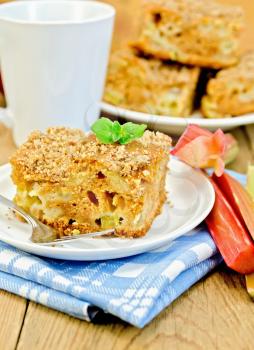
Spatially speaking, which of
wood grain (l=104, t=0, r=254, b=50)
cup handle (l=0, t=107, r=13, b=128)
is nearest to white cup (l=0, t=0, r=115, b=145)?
cup handle (l=0, t=107, r=13, b=128)

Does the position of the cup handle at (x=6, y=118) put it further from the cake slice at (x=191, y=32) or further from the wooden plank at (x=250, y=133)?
the wooden plank at (x=250, y=133)

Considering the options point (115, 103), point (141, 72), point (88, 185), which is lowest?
point (115, 103)

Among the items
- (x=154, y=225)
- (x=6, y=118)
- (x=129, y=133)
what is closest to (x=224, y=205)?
(x=154, y=225)

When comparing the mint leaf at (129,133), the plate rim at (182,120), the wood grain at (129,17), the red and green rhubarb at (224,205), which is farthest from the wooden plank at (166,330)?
the wood grain at (129,17)

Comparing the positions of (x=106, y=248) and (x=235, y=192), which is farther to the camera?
(x=235, y=192)

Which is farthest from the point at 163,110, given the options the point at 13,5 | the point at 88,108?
the point at 13,5

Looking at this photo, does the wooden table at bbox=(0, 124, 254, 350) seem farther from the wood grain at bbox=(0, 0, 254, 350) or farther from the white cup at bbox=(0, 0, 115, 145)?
the white cup at bbox=(0, 0, 115, 145)

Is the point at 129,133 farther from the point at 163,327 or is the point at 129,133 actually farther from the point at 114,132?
the point at 163,327

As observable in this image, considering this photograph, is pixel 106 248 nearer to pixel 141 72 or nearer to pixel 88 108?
pixel 88 108
